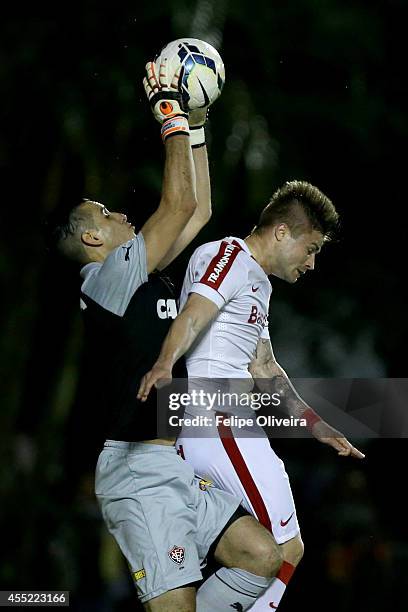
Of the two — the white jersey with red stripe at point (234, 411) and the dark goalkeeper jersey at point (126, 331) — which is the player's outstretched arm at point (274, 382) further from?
the dark goalkeeper jersey at point (126, 331)

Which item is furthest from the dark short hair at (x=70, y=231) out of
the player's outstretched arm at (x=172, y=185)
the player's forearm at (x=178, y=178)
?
the player's forearm at (x=178, y=178)

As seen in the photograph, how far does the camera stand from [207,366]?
6.33 metres

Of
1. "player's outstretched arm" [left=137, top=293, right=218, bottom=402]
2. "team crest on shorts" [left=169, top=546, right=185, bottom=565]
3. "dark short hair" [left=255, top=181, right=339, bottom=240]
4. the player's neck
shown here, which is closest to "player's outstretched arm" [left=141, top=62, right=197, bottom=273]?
"player's outstretched arm" [left=137, top=293, right=218, bottom=402]

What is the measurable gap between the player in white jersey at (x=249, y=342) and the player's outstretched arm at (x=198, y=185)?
1.28 ft

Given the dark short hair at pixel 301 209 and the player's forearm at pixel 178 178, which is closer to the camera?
the player's forearm at pixel 178 178

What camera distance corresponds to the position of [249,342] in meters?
6.43

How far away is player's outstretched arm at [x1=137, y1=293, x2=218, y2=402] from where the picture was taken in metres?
5.63

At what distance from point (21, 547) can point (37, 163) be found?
4081 millimetres

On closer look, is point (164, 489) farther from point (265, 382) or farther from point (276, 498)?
point (265, 382)

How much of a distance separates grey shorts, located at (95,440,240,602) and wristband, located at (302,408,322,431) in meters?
0.69

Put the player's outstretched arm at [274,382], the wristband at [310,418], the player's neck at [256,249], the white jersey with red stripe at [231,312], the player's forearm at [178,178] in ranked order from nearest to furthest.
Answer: the player's forearm at [178,178], the white jersey with red stripe at [231,312], the player's neck at [256,249], the wristband at [310,418], the player's outstretched arm at [274,382]

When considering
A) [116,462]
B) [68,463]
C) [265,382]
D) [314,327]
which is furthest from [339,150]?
[116,462]

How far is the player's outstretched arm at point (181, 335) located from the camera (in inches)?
222

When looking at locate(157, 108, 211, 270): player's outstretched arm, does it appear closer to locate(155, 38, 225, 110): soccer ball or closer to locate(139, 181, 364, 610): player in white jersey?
locate(155, 38, 225, 110): soccer ball
